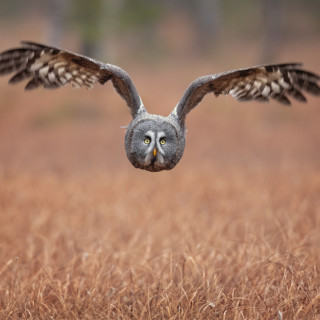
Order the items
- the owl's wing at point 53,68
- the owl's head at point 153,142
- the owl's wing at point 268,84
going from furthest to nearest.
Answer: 1. the owl's wing at point 268,84
2. the owl's wing at point 53,68
3. the owl's head at point 153,142

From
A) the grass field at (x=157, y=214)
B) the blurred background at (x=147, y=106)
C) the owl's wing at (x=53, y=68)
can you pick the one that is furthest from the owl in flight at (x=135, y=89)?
the blurred background at (x=147, y=106)

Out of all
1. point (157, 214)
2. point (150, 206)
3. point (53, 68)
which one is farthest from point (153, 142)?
point (150, 206)

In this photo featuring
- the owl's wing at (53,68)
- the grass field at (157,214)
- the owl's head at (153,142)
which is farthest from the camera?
the grass field at (157,214)

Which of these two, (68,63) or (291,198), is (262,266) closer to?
(68,63)

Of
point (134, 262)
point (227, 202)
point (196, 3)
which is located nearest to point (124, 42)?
point (196, 3)

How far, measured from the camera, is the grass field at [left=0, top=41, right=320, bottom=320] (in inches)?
152

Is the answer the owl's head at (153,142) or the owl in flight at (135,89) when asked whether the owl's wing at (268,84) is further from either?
the owl's head at (153,142)

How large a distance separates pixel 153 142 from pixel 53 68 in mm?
1331

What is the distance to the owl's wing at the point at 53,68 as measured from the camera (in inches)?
140

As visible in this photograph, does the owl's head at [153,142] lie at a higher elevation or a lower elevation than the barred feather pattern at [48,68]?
lower

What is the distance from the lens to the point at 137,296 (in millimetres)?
4098

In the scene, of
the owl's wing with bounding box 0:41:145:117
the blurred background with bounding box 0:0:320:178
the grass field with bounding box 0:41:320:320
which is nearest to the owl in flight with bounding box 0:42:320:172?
the owl's wing with bounding box 0:41:145:117

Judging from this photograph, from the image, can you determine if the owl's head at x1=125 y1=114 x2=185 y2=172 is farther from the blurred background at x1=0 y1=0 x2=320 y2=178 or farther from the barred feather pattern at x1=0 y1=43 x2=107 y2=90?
the blurred background at x1=0 y1=0 x2=320 y2=178

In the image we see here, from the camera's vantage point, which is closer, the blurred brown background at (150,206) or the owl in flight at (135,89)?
the owl in flight at (135,89)
